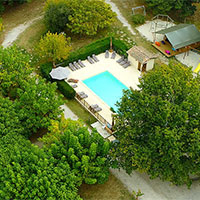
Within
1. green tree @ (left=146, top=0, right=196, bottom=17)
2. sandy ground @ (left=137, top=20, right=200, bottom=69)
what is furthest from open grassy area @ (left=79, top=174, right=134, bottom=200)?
green tree @ (left=146, top=0, right=196, bottom=17)

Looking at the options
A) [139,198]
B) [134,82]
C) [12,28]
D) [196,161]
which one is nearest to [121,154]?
[139,198]

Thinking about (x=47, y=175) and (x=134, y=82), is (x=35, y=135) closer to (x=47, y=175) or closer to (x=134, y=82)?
(x=47, y=175)

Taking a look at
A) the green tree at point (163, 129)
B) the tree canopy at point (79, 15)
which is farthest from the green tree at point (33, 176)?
the tree canopy at point (79, 15)

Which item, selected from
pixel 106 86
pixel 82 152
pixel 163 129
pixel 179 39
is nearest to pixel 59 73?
pixel 106 86

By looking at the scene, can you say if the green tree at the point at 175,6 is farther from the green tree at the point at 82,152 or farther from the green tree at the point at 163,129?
the green tree at the point at 82,152

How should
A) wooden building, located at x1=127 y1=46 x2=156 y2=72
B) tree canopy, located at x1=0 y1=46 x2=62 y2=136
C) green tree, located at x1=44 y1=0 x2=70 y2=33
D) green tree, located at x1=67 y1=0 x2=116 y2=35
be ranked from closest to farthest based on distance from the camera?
tree canopy, located at x1=0 y1=46 x2=62 y2=136 → wooden building, located at x1=127 y1=46 x2=156 y2=72 → green tree, located at x1=67 y1=0 x2=116 y2=35 → green tree, located at x1=44 y1=0 x2=70 y2=33

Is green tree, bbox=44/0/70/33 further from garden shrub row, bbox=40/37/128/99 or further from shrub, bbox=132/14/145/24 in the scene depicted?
shrub, bbox=132/14/145/24

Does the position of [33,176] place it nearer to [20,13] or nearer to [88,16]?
[88,16]
